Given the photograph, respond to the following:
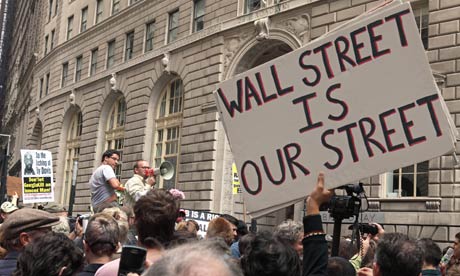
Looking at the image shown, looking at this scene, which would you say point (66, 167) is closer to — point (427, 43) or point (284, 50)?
point (284, 50)

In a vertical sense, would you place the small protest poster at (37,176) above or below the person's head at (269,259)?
above

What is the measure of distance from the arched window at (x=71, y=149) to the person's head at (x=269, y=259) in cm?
3438

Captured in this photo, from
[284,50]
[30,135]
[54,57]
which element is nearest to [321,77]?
[284,50]

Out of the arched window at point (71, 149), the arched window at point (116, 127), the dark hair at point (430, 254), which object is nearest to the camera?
the dark hair at point (430, 254)

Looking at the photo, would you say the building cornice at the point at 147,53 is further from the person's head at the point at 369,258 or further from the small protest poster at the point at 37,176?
the person's head at the point at 369,258

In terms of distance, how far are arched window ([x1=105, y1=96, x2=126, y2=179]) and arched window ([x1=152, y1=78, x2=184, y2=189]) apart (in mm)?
3442

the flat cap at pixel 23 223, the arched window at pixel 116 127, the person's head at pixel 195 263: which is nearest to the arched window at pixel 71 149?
the arched window at pixel 116 127

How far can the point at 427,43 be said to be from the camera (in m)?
18.3

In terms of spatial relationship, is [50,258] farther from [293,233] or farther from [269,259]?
[293,233]

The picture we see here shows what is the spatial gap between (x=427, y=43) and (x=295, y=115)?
15512 mm

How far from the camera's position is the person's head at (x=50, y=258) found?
128 inches

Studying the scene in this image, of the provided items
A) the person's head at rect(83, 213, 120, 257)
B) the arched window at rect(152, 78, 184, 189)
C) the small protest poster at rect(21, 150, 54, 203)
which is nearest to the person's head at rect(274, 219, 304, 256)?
the person's head at rect(83, 213, 120, 257)

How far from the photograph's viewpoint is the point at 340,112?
3.93 m

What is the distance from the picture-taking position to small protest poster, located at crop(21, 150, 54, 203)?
1491 centimetres
